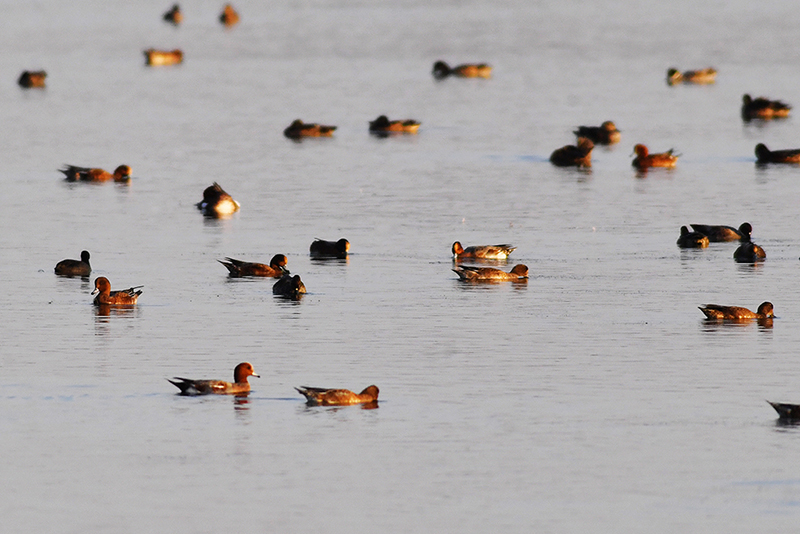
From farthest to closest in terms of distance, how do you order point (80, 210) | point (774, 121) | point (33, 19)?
1. point (33, 19)
2. point (774, 121)
3. point (80, 210)

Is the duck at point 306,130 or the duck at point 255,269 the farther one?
the duck at point 306,130

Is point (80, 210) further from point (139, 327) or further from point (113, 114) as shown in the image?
point (113, 114)

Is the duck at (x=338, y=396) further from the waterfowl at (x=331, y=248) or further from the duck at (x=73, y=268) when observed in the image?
the waterfowl at (x=331, y=248)

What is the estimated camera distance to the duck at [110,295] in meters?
25.6

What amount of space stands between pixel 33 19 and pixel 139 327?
90902 mm

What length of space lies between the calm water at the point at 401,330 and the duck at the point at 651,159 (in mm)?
472

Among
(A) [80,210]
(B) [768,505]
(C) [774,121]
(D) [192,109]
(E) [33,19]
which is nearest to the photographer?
(B) [768,505]

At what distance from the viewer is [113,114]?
59312mm

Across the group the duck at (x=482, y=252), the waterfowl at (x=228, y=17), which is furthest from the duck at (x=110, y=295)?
the waterfowl at (x=228, y=17)

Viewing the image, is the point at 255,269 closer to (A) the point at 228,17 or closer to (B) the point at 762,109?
(B) the point at 762,109

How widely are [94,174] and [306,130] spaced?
33.7 ft

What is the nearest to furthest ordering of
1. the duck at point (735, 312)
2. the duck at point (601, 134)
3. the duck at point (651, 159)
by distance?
the duck at point (735, 312) → the duck at point (651, 159) → the duck at point (601, 134)

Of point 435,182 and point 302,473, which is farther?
point 435,182

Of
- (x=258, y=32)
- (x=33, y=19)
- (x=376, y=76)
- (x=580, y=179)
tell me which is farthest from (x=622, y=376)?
(x=33, y=19)
